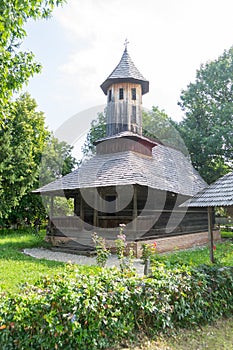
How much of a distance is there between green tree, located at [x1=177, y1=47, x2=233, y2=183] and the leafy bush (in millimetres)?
16365

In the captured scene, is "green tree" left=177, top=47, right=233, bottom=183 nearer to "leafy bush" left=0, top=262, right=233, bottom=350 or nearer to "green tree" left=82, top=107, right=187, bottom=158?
"green tree" left=82, top=107, right=187, bottom=158

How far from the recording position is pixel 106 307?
3.49m

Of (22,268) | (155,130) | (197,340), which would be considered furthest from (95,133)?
(197,340)

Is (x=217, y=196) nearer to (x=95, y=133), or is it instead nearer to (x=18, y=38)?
(x=18, y=38)

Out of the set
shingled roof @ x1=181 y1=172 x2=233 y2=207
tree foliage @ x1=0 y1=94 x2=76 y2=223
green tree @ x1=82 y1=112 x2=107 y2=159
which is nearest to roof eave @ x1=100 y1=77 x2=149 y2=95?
tree foliage @ x1=0 y1=94 x2=76 y2=223

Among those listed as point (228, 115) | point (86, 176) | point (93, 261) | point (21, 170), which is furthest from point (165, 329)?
point (228, 115)

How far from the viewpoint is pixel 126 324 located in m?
3.72

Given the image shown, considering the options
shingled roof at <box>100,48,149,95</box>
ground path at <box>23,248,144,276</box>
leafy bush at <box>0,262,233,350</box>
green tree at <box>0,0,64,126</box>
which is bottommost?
ground path at <box>23,248,144,276</box>

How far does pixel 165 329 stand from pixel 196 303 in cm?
67

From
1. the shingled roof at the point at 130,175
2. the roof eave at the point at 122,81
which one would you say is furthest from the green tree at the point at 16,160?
the shingled roof at the point at 130,175

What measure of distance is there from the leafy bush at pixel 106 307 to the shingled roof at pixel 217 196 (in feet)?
7.12

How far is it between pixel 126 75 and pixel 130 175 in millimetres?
7510

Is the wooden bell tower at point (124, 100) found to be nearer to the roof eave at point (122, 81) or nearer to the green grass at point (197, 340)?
the roof eave at point (122, 81)

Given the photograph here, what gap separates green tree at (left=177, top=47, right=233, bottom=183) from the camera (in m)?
19.8
